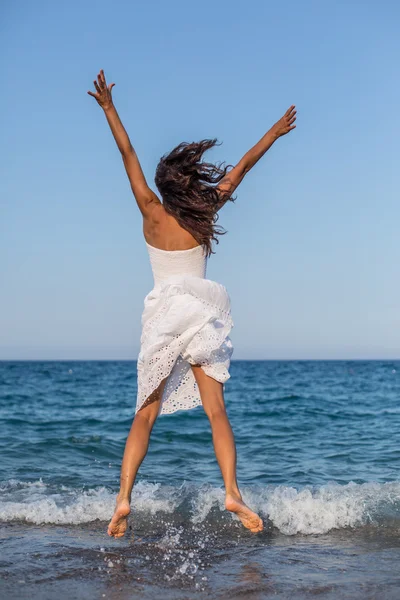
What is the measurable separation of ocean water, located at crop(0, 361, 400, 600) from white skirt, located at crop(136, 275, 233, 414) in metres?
1.11

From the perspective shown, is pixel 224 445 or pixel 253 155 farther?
pixel 253 155

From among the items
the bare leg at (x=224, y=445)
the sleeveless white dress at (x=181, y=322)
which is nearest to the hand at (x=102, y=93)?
the sleeveless white dress at (x=181, y=322)

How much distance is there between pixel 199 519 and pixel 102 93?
3.48 m

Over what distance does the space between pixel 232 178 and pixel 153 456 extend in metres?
5.42

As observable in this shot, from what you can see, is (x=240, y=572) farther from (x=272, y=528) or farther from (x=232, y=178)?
(x=232, y=178)

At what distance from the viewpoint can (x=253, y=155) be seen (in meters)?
4.53

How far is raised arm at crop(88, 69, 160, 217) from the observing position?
428 cm

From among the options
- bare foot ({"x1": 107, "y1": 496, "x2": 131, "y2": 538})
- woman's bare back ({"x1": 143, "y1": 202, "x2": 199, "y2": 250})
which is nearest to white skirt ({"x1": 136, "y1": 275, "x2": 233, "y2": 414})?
woman's bare back ({"x1": 143, "y1": 202, "x2": 199, "y2": 250})

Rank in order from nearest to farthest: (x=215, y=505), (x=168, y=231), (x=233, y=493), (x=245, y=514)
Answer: (x=245, y=514) → (x=233, y=493) → (x=168, y=231) → (x=215, y=505)

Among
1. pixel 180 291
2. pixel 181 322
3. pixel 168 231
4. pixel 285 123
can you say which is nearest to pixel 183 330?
pixel 181 322

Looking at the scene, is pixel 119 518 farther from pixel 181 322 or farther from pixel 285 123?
pixel 285 123

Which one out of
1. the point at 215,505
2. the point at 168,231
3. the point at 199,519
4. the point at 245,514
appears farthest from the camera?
the point at 215,505

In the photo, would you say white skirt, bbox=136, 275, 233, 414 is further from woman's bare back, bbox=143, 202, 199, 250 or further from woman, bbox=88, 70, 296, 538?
woman's bare back, bbox=143, 202, 199, 250

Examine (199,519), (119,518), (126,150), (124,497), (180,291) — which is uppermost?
(126,150)
